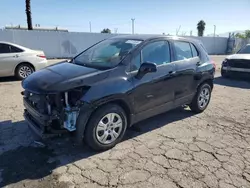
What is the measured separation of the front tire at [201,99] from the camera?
5275mm

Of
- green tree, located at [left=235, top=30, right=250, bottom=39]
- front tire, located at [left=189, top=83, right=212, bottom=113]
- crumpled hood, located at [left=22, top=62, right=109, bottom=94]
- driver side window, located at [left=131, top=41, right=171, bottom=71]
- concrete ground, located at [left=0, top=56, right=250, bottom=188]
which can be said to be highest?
green tree, located at [left=235, top=30, right=250, bottom=39]

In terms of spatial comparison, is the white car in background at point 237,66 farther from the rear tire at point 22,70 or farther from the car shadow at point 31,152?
the rear tire at point 22,70

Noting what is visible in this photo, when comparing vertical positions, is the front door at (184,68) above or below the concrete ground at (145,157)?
above

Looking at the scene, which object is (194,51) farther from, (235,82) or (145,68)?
(235,82)

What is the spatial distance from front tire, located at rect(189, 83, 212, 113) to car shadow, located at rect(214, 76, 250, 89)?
3.85m

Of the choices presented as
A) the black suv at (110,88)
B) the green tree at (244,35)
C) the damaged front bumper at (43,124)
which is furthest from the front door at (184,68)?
the green tree at (244,35)

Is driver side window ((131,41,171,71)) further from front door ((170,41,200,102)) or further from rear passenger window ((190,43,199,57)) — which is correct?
rear passenger window ((190,43,199,57))

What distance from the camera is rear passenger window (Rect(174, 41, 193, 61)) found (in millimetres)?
4672

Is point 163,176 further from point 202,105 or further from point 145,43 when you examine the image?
point 202,105

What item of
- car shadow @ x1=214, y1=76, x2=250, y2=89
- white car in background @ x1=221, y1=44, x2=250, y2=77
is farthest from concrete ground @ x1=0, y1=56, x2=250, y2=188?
white car in background @ x1=221, y1=44, x2=250, y2=77

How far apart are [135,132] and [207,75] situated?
2.32m

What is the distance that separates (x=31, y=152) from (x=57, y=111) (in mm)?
918

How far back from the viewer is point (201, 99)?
5.44 meters

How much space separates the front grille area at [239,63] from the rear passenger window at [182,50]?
538 centimetres
